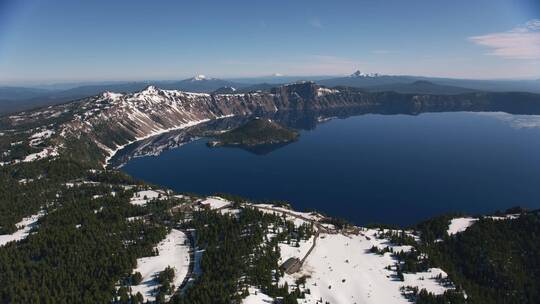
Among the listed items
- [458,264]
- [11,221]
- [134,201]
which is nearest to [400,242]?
[458,264]

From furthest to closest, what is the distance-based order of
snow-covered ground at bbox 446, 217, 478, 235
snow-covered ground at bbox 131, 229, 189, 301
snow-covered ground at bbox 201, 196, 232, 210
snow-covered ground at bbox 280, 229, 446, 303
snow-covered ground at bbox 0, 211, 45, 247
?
snow-covered ground at bbox 201, 196, 232, 210
snow-covered ground at bbox 446, 217, 478, 235
snow-covered ground at bbox 0, 211, 45, 247
snow-covered ground at bbox 280, 229, 446, 303
snow-covered ground at bbox 131, 229, 189, 301

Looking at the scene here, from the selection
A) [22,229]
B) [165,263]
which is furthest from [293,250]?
[22,229]

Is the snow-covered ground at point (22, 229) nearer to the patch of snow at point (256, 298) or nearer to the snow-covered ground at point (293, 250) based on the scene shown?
the patch of snow at point (256, 298)

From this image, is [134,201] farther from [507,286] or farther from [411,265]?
[507,286]

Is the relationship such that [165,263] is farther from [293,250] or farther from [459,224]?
[459,224]

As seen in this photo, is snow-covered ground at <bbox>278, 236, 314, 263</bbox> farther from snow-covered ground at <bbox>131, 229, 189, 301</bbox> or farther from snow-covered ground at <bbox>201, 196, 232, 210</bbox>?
snow-covered ground at <bbox>201, 196, 232, 210</bbox>

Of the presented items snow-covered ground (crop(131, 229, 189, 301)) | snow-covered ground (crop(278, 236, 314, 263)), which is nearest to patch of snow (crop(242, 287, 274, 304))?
snow-covered ground (crop(278, 236, 314, 263))
